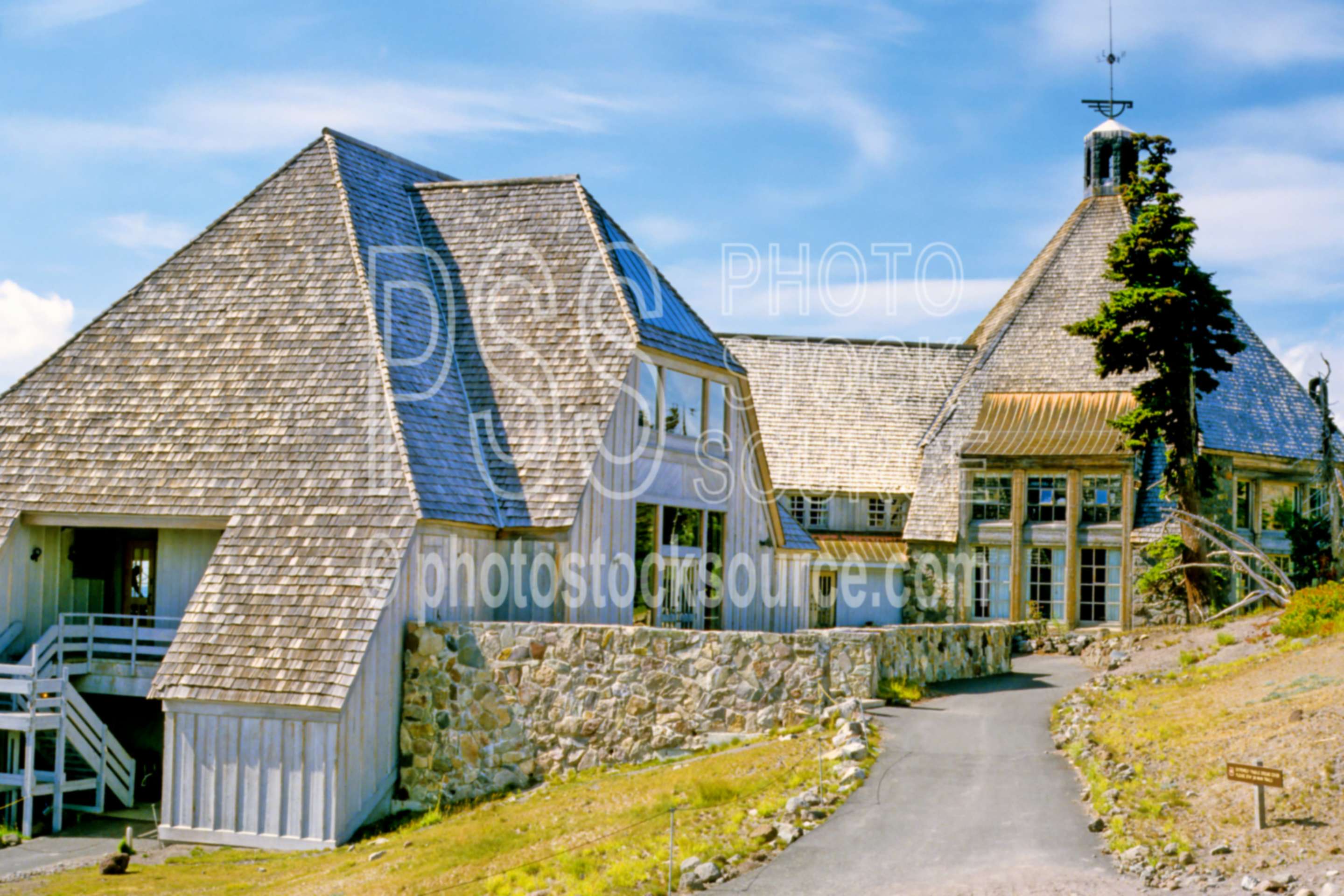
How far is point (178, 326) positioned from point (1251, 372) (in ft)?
93.3

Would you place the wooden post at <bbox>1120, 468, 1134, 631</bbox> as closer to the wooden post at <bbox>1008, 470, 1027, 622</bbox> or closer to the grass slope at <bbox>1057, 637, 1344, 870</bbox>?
the wooden post at <bbox>1008, 470, 1027, 622</bbox>

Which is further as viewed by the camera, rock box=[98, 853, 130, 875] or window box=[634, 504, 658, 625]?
window box=[634, 504, 658, 625]

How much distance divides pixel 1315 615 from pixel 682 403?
10958 mm

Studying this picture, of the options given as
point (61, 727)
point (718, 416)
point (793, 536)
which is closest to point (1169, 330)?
point (793, 536)

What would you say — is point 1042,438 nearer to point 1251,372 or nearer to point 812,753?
point 1251,372

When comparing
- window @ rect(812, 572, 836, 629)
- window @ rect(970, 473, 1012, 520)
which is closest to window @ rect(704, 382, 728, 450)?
window @ rect(970, 473, 1012, 520)

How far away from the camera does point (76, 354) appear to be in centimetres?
2270

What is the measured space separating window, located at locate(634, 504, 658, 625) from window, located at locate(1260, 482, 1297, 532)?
68.1ft

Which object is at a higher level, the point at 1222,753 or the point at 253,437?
the point at 253,437

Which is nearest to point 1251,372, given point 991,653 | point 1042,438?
point 1042,438

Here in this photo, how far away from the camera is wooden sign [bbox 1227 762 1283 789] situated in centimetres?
1207

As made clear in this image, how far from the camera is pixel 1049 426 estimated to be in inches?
1404

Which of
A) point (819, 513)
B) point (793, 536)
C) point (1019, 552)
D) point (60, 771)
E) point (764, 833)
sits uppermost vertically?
point (819, 513)

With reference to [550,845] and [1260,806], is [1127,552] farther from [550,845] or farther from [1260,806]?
[550,845]
